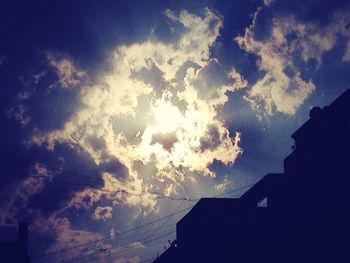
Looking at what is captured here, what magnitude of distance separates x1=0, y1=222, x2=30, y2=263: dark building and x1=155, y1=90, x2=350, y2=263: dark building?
64.4 feet

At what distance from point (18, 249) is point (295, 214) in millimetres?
30298

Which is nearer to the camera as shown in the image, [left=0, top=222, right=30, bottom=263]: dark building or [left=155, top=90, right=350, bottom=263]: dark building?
[left=155, top=90, right=350, bottom=263]: dark building

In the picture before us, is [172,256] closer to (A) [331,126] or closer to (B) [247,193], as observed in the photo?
(B) [247,193]

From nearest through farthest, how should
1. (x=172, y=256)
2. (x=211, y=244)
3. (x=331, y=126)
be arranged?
1. (x=331, y=126)
2. (x=211, y=244)
3. (x=172, y=256)

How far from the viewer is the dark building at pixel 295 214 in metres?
19.5

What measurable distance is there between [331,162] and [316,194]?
7.57 ft

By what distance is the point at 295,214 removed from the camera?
24.1m

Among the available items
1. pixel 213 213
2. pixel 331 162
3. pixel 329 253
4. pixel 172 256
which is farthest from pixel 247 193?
pixel 329 253

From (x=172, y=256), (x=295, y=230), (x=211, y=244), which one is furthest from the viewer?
(x=172, y=256)

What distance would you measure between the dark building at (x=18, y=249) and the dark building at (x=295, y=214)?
19.6 metres

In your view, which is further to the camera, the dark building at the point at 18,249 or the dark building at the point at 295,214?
the dark building at the point at 18,249

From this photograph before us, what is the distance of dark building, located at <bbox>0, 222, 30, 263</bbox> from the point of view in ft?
131

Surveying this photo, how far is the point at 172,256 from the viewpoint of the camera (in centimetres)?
3020

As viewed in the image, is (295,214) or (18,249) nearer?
(295,214)
